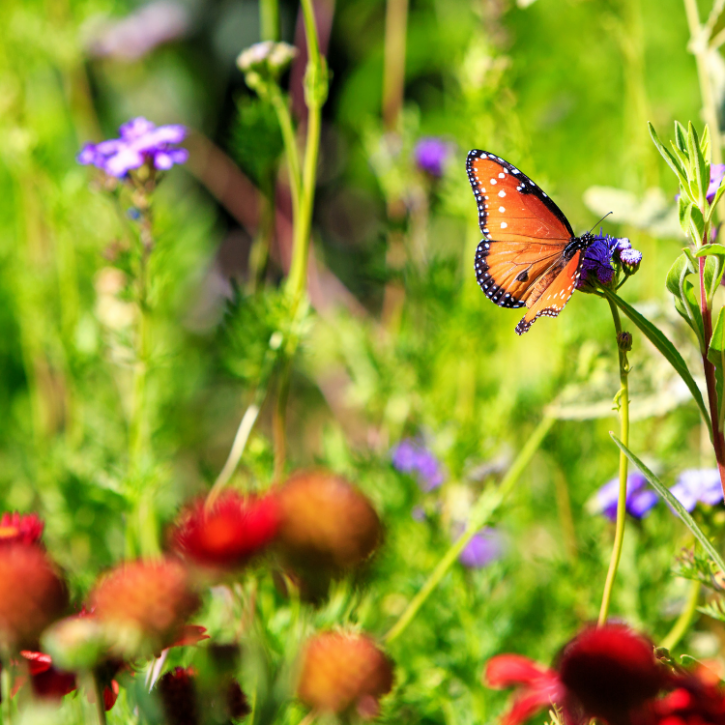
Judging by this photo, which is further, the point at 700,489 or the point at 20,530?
the point at 700,489

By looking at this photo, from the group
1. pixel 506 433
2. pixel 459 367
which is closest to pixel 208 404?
pixel 459 367

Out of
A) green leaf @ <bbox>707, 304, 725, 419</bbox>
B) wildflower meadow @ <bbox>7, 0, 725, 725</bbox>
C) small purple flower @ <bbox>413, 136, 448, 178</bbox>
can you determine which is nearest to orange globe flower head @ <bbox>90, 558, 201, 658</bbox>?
wildflower meadow @ <bbox>7, 0, 725, 725</bbox>

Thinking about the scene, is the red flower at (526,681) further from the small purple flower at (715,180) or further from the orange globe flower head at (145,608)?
the small purple flower at (715,180)

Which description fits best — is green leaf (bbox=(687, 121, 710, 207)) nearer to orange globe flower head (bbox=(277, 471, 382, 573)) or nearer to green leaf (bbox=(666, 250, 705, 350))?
green leaf (bbox=(666, 250, 705, 350))

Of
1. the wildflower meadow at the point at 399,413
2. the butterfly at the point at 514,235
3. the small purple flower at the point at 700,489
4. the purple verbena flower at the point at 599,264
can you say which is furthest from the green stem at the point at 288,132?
the small purple flower at the point at 700,489

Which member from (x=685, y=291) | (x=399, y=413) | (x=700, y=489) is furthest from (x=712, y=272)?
(x=399, y=413)

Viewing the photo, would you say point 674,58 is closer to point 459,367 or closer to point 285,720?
point 459,367

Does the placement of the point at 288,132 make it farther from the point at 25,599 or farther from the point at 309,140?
the point at 25,599
